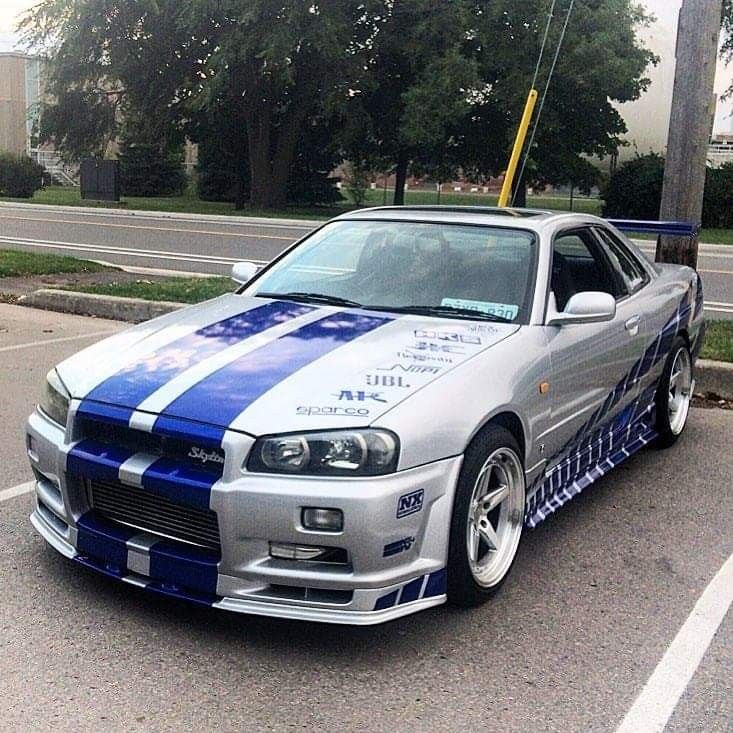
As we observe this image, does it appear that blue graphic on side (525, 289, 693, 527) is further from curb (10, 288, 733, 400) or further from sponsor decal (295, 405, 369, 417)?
curb (10, 288, 733, 400)

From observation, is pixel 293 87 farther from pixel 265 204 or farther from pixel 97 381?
pixel 97 381

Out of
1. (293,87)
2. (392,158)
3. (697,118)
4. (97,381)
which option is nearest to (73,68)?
(293,87)

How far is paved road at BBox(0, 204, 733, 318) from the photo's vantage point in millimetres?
15812

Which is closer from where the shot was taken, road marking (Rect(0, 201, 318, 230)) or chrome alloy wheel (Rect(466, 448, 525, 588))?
chrome alloy wheel (Rect(466, 448, 525, 588))

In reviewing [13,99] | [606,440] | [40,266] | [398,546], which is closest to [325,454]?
[398,546]

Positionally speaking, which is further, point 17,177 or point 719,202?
point 17,177

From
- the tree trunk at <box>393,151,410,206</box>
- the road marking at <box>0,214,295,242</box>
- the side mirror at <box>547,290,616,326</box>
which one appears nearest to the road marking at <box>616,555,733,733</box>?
the side mirror at <box>547,290,616,326</box>

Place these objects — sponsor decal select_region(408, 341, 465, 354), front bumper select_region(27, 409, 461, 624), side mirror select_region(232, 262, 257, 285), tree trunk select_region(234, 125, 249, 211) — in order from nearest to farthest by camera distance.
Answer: front bumper select_region(27, 409, 461, 624) < sponsor decal select_region(408, 341, 465, 354) < side mirror select_region(232, 262, 257, 285) < tree trunk select_region(234, 125, 249, 211)

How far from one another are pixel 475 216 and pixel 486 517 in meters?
1.85

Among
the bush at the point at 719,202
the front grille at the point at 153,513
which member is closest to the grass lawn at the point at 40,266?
the front grille at the point at 153,513

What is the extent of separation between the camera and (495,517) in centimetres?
392

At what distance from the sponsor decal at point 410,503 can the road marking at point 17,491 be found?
241cm

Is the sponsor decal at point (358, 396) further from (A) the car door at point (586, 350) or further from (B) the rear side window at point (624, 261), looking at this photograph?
(B) the rear side window at point (624, 261)

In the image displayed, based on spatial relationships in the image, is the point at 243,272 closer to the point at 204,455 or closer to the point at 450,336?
the point at 450,336
